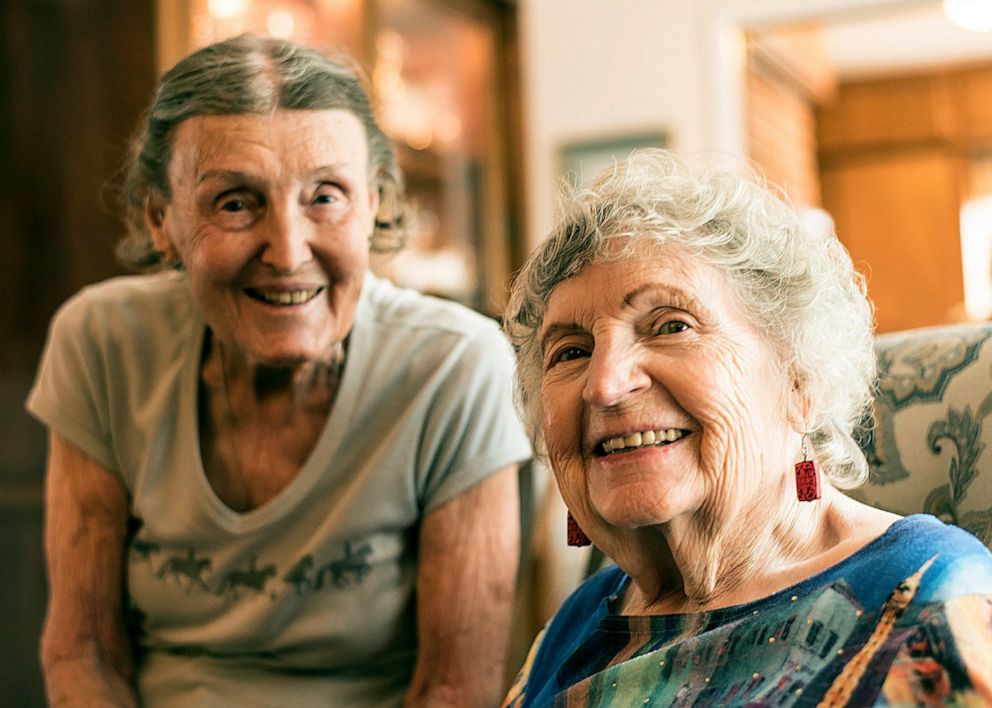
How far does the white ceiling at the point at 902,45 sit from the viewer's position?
250 inches

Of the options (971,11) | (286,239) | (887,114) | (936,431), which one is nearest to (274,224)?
(286,239)

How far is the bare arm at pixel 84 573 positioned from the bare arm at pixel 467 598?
0.44 m

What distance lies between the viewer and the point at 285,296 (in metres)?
1.43

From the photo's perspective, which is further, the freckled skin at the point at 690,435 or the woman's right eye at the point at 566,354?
the woman's right eye at the point at 566,354

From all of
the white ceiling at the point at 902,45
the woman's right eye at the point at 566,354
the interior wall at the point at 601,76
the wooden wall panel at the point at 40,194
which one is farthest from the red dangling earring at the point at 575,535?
the white ceiling at the point at 902,45

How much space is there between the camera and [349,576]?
4.96 ft

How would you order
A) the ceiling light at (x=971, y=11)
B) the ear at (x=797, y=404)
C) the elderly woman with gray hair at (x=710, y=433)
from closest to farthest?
1. the elderly woman with gray hair at (x=710, y=433)
2. the ear at (x=797, y=404)
3. the ceiling light at (x=971, y=11)

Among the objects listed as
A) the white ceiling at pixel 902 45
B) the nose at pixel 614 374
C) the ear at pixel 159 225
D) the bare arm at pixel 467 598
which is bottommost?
the bare arm at pixel 467 598

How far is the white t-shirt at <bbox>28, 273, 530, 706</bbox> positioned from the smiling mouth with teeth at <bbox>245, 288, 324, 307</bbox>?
0.13 metres

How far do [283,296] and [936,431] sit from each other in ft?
2.57

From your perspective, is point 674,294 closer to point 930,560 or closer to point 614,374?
point 614,374

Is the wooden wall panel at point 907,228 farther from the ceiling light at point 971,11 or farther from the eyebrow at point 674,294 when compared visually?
the eyebrow at point 674,294

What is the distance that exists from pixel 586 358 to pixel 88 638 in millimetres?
892

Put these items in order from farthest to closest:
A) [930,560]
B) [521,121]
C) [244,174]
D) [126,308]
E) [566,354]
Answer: [521,121] → [126,308] → [244,174] → [566,354] → [930,560]
